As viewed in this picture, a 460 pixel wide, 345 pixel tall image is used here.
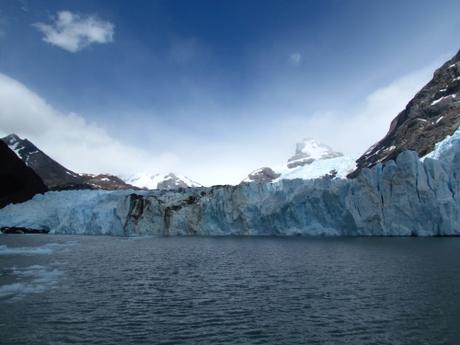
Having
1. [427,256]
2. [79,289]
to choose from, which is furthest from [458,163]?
[79,289]

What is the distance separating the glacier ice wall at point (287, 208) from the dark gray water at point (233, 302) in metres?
25.0

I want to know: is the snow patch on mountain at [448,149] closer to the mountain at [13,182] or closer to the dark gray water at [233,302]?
the dark gray water at [233,302]

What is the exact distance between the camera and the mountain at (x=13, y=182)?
3622 inches

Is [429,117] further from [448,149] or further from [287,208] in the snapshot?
[287,208]

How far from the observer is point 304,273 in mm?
25625

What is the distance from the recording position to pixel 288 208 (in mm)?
65500

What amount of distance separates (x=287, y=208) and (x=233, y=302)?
48142 mm

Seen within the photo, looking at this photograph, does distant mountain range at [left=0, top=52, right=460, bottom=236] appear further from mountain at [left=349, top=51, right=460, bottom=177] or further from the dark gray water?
the dark gray water

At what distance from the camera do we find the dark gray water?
1359cm

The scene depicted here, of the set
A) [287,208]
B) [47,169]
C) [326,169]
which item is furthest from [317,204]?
[47,169]

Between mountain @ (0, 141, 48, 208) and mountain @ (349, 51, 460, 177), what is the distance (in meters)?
76.1

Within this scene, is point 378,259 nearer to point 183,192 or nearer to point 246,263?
point 246,263

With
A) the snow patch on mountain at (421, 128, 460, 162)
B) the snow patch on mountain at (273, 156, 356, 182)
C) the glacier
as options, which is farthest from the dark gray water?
the snow patch on mountain at (273, 156, 356, 182)

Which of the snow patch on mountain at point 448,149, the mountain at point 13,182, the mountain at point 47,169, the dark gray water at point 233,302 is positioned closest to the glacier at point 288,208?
the snow patch on mountain at point 448,149
